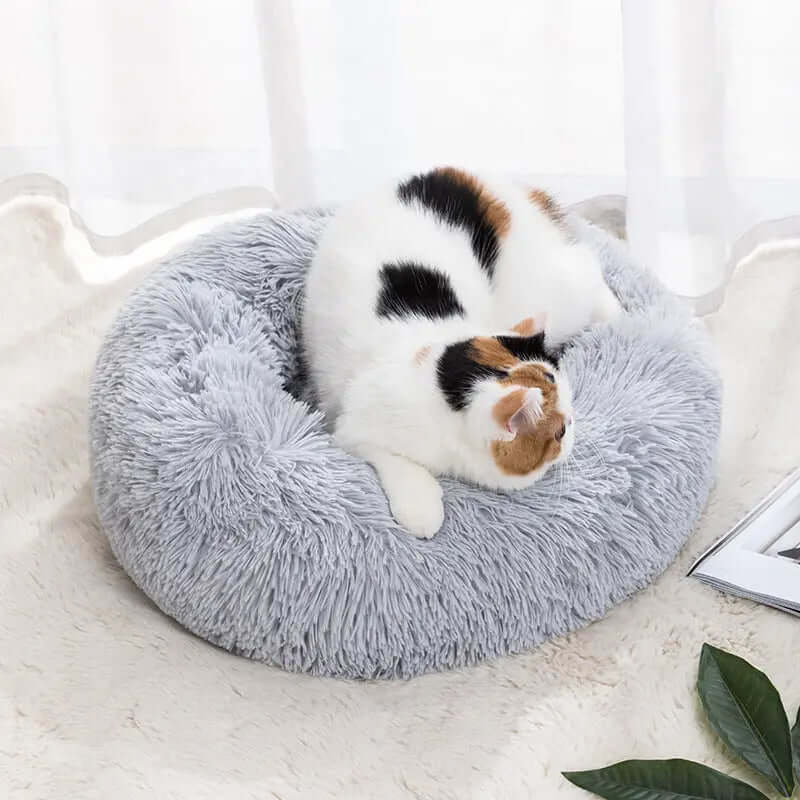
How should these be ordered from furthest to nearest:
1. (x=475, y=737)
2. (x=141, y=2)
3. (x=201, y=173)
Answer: (x=201, y=173), (x=141, y=2), (x=475, y=737)

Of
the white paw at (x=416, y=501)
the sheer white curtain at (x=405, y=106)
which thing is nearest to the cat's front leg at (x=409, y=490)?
the white paw at (x=416, y=501)

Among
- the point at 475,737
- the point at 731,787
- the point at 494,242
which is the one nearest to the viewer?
the point at 731,787

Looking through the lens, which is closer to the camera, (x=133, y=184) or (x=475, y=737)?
(x=475, y=737)

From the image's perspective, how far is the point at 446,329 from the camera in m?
1.46

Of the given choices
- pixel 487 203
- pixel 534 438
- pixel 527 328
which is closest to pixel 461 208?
pixel 487 203

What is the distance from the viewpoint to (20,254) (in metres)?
2.31

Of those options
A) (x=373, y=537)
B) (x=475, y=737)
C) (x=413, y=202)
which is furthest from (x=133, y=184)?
(x=475, y=737)

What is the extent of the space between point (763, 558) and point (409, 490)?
0.45 metres

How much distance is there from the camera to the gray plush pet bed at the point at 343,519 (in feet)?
4.23

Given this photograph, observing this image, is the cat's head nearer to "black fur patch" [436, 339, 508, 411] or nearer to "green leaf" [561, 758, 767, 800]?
"black fur patch" [436, 339, 508, 411]

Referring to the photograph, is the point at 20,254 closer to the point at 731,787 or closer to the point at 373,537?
the point at 373,537

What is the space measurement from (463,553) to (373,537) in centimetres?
10

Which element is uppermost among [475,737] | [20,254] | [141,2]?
Result: [141,2]

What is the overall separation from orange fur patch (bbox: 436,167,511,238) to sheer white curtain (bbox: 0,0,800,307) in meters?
0.48
